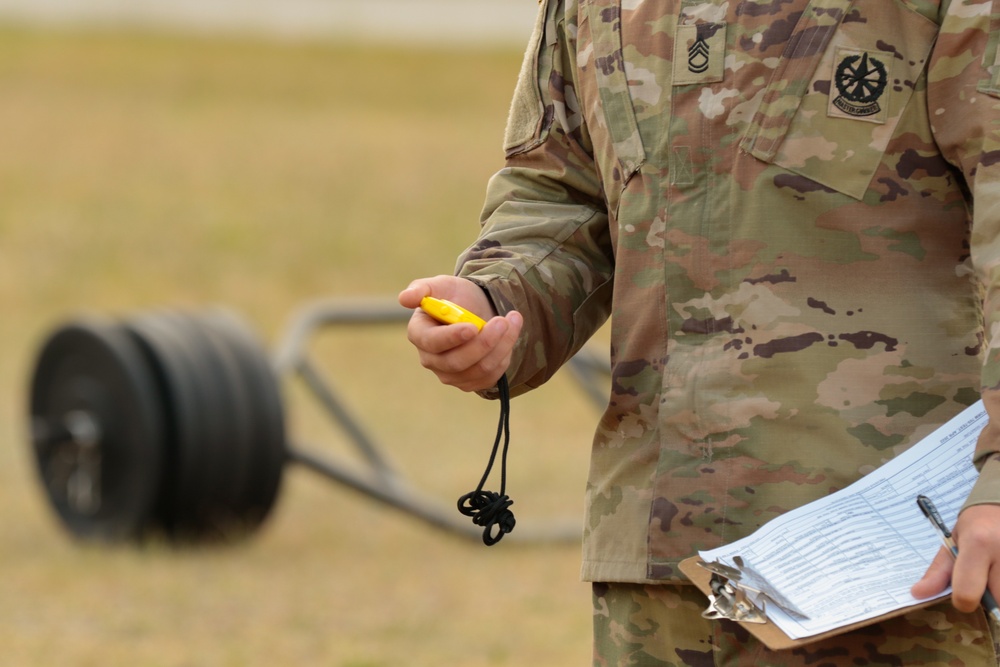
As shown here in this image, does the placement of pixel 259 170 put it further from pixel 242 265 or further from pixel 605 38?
pixel 605 38

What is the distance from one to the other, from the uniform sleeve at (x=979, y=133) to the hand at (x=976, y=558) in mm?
38

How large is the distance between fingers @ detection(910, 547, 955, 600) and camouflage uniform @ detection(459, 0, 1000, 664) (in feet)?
0.63

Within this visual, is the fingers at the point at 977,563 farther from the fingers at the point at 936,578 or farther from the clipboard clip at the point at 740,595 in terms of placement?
the clipboard clip at the point at 740,595

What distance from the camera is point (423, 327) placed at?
1803 mm

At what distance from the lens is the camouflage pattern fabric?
1769 mm

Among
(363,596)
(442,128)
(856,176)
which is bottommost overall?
(442,128)

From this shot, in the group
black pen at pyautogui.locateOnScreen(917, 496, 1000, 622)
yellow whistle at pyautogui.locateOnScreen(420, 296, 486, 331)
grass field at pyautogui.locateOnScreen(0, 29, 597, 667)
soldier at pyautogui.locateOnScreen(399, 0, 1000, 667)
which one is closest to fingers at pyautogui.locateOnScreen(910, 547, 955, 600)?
black pen at pyautogui.locateOnScreen(917, 496, 1000, 622)

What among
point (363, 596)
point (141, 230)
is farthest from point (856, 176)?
point (141, 230)

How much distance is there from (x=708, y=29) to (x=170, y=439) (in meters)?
4.29

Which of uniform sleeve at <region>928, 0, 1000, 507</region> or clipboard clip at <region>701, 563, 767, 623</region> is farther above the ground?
uniform sleeve at <region>928, 0, 1000, 507</region>

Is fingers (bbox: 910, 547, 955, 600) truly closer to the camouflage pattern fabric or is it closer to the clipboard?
the clipboard

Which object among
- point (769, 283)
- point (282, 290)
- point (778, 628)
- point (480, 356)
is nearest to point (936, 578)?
point (778, 628)

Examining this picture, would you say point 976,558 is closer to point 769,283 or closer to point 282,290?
point 769,283

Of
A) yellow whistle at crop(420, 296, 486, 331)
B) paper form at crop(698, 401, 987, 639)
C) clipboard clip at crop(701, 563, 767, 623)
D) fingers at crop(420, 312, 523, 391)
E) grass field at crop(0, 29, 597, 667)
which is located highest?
yellow whistle at crop(420, 296, 486, 331)
